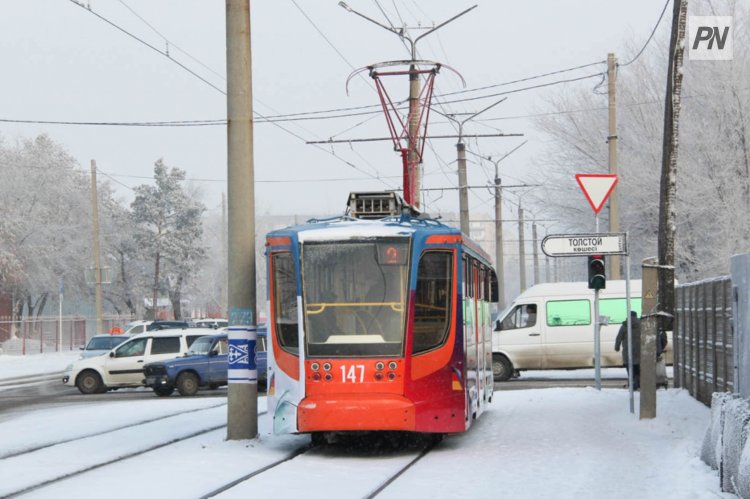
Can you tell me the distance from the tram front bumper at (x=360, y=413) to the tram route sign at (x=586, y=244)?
4.88 metres

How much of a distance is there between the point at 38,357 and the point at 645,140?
3068 cm

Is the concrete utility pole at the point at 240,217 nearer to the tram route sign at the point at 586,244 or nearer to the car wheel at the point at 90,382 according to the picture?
the tram route sign at the point at 586,244

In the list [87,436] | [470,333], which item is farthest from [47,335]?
[470,333]

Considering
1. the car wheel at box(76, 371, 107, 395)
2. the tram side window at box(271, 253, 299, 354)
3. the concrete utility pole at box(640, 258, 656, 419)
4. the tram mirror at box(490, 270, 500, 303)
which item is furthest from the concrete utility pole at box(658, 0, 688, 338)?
the car wheel at box(76, 371, 107, 395)

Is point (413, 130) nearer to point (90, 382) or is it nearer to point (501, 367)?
point (501, 367)

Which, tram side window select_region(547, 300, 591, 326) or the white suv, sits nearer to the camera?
tram side window select_region(547, 300, 591, 326)

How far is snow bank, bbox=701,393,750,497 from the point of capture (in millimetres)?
8812

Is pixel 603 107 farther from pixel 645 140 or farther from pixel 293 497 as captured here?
pixel 293 497

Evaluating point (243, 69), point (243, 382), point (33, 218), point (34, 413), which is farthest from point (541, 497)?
point (33, 218)

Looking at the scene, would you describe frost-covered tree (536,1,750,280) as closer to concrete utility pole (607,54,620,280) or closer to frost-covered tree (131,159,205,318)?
concrete utility pole (607,54,620,280)

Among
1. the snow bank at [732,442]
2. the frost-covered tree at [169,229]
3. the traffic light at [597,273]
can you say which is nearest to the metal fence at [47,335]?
the frost-covered tree at [169,229]

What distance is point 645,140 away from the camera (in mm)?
37156

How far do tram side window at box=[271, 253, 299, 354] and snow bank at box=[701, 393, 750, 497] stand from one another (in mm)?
4949

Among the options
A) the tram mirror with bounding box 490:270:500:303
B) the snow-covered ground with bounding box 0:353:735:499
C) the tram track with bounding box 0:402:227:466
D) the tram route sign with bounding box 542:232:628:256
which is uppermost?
the tram route sign with bounding box 542:232:628:256
